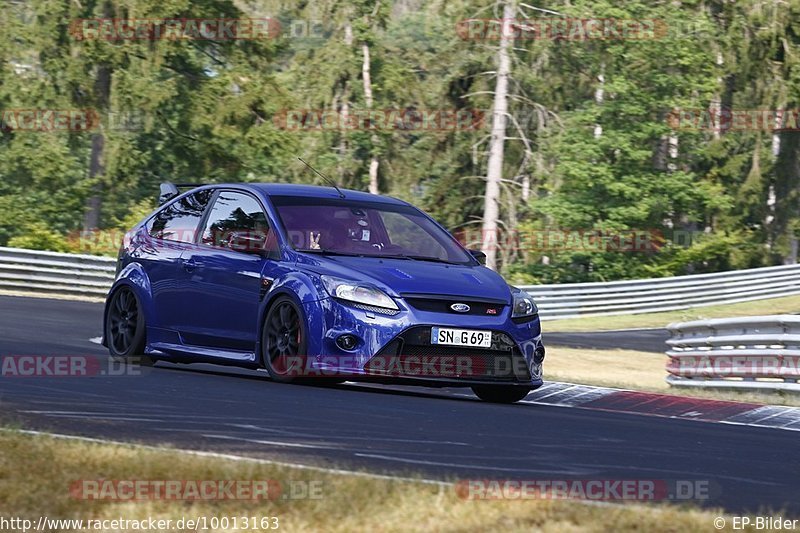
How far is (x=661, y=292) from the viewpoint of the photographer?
37219 millimetres

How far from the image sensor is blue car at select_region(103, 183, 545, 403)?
1047cm

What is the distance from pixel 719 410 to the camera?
12203mm

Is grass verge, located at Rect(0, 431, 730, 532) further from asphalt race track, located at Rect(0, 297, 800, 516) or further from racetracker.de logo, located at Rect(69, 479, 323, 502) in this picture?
asphalt race track, located at Rect(0, 297, 800, 516)

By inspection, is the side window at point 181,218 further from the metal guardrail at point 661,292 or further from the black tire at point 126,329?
the metal guardrail at point 661,292

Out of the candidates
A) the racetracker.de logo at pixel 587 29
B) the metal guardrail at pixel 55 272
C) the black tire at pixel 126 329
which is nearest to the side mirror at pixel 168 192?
the black tire at pixel 126 329

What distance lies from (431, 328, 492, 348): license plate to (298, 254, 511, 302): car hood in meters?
0.29

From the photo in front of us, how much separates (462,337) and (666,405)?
2.68m

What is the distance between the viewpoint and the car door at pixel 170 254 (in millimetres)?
12039

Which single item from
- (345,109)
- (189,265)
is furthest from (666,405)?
(345,109)

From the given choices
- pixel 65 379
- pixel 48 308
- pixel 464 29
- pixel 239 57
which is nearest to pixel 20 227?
pixel 239 57

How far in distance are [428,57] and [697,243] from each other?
508 inches

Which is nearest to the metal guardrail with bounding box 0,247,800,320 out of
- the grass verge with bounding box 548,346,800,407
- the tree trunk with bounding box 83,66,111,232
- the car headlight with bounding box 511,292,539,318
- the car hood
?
the grass verge with bounding box 548,346,800,407

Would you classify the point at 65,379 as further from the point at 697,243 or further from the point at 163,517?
the point at 697,243

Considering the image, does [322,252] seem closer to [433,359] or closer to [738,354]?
[433,359]
